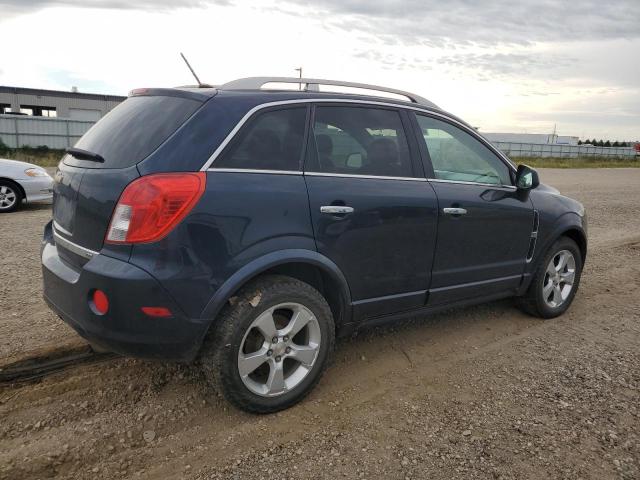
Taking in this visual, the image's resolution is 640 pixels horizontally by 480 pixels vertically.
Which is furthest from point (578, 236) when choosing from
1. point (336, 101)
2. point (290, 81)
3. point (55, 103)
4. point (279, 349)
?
point (55, 103)

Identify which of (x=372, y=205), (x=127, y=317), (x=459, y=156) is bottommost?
(x=127, y=317)

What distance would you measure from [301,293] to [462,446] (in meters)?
1.19

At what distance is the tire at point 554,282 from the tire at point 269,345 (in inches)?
89.5

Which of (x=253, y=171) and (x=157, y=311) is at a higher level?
(x=253, y=171)

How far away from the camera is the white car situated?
9.05 m

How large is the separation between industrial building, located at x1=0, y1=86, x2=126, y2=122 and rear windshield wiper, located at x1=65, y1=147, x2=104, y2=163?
4382 centimetres

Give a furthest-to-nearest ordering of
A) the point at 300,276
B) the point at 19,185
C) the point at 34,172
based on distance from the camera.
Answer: the point at 34,172, the point at 19,185, the point at 300,276

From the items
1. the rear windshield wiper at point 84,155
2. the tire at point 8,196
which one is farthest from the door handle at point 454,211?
the tire at point 8,196

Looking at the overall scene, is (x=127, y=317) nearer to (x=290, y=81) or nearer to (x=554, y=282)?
(x=290, y=81)

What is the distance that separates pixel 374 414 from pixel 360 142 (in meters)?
1.68

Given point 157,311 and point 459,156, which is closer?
point 157,311

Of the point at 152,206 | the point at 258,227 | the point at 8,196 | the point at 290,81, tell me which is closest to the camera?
the point at 152,206

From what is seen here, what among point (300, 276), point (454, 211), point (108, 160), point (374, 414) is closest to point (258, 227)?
point (300, 276)

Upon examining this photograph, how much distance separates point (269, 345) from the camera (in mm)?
2947
